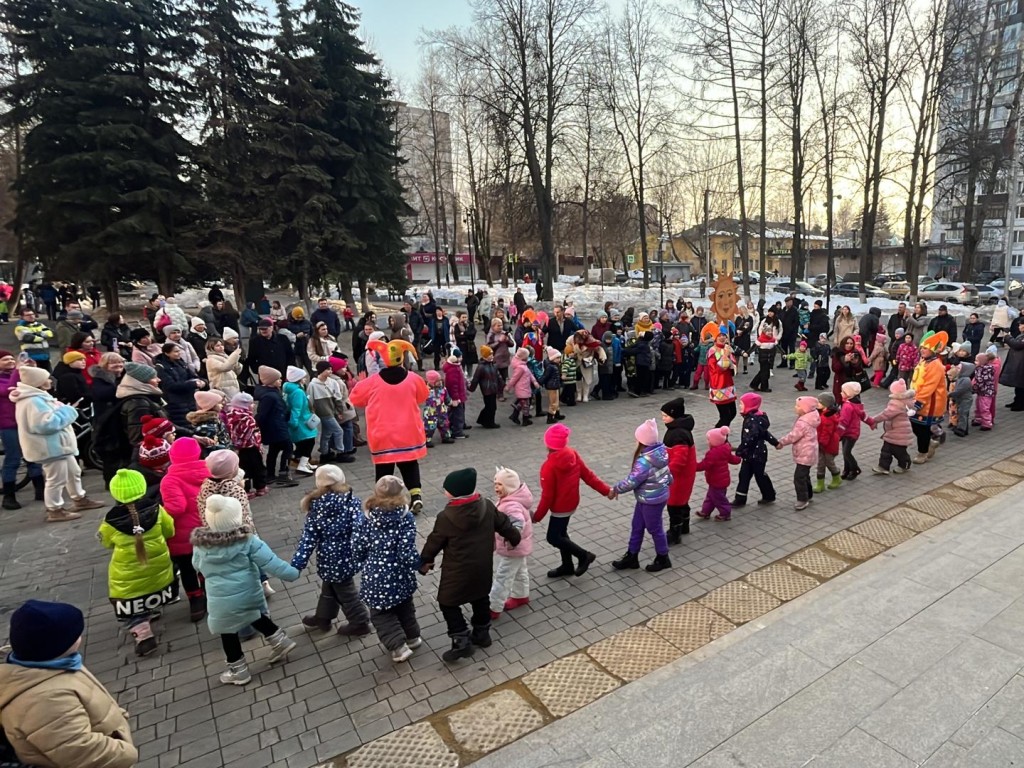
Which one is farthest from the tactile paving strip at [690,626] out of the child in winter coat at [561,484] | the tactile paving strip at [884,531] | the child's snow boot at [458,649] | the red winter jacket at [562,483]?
the tactile paving strip at [884,531]

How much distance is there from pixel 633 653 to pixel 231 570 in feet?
9.57

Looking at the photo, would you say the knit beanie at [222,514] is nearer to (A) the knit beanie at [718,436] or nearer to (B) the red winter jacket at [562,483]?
(B) the red winter jacket at [562,483]

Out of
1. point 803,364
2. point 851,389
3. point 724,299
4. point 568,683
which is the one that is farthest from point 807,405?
point 724,299

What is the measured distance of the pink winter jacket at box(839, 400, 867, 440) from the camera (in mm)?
7668

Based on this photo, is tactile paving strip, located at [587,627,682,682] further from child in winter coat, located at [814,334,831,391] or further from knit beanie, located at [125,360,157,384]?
child in winter coat, located at [814,334,831,391]

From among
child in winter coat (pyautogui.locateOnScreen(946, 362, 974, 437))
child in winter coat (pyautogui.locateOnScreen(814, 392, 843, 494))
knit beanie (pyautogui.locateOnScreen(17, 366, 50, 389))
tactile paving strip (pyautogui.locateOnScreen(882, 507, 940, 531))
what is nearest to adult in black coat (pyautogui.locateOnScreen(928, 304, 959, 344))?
child in winter coat (pyautogui.locateOnScreen(946, 362, 974, 437))

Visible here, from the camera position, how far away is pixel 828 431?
7309 mm

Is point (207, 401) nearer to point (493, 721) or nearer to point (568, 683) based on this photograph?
point (493, 721)

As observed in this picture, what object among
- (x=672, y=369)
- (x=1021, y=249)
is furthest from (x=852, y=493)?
(x=1021, y=249)

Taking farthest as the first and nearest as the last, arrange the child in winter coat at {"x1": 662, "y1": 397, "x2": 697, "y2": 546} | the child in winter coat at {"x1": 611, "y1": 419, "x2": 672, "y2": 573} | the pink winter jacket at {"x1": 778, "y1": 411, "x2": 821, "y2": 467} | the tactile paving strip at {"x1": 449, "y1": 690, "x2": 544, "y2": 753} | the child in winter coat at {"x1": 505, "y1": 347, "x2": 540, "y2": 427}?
the child in winter coat at {"x1": 505, "y1": 347, "x2": 540, "y2": 427}, the pink winter jacket at {"x1": 778, "y1": 411, "x2": 821, "y2": 467}, the child in winter coat at {"x1": 662, "y1": 397, "x2": 697, "y2": 546}, the child in winter coat at {"x1": 611, "y1": 419, "x2": 672, "y2": 573}, the tactile paving strip at {"x1": 449, "y1": 690, "x2": 544, "y2": 753}

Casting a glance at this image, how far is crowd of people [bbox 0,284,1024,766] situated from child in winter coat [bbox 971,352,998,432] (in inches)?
1.5

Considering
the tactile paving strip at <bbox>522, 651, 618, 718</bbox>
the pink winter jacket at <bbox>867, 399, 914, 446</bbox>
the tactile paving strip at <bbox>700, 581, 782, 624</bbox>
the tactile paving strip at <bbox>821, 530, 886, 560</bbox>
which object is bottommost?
the tactile paving strip at <bbox>821, 530, 886, 560</bbox>

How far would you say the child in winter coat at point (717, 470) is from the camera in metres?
6.40

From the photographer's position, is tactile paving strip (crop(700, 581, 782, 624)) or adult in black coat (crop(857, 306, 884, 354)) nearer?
tactile paving strip (crop(700, 581, 782, 624))
